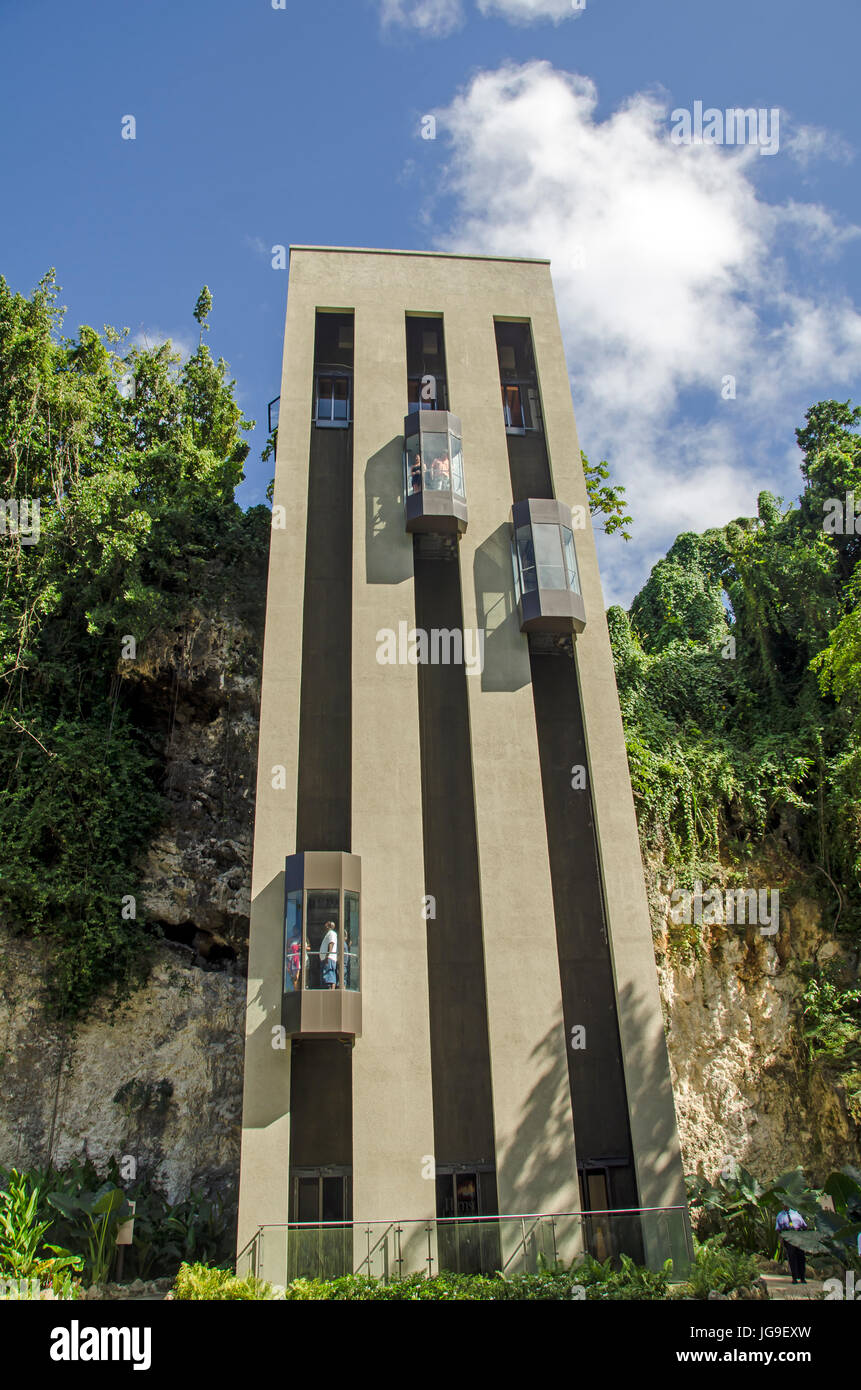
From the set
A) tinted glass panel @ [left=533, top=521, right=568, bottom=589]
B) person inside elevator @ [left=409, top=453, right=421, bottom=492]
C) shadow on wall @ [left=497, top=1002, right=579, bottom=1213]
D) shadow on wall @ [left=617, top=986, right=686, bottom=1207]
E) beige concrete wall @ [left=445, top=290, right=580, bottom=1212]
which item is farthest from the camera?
person inside elevator @ [left=409, top=453, right=421, bottom=492]

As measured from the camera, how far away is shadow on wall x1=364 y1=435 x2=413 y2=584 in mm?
18891

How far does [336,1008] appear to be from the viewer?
48.2 feet

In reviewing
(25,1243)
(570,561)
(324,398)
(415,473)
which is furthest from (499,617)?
(25,1243)

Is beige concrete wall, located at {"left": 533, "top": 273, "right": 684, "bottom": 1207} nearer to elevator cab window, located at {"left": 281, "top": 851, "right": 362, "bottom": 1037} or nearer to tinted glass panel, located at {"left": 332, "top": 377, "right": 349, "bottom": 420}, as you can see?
elevator cab window, located at {"left": 281, "top": 851, "right": 362, "bottom": 1037}

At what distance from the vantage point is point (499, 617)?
18797 mm

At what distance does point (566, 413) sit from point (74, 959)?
54.9ft

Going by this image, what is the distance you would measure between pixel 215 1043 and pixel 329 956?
21.1 ft

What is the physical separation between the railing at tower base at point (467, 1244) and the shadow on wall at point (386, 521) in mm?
11833

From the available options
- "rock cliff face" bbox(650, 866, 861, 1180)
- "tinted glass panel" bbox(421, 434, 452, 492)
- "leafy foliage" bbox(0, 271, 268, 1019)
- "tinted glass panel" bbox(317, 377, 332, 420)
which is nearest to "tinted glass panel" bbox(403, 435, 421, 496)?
"tinted glass panel" bbox(421, 434, 452, 492)

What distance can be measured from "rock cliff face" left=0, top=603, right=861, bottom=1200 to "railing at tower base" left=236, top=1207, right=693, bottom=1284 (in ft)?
18.1

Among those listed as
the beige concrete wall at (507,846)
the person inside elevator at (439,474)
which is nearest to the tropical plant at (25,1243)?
the beige concrete wall at (507,846)

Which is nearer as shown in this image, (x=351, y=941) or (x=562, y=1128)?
(x=562, y=1128)

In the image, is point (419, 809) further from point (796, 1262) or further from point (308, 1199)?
point (796, 1262)

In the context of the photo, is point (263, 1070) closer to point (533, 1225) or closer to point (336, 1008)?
point (336, 1008)
